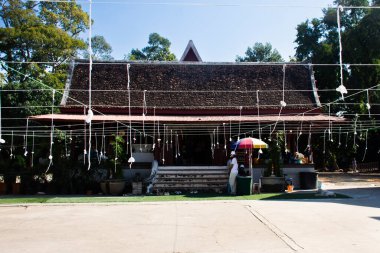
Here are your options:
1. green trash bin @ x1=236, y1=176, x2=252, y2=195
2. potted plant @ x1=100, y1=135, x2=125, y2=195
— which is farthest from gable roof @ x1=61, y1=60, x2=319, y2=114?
green trash bin @ x1=236, y1=176, x2=252, y2=195

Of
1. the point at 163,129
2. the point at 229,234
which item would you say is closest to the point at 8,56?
the point at 163,129

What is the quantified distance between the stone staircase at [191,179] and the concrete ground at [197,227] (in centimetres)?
383

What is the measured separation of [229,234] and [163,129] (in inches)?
472

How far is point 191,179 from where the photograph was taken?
1777cm

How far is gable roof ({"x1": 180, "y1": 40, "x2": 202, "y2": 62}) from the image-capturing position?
27.2 m

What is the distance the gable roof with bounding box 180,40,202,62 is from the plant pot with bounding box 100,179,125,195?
41.4 ft

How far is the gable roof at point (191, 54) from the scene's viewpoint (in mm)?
27172

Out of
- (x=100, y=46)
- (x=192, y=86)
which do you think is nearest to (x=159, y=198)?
(x=192, y=86)

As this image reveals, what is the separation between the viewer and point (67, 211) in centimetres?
1210

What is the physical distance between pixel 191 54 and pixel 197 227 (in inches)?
778

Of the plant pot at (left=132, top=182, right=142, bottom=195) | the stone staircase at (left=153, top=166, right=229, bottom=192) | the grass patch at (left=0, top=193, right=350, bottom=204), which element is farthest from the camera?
the stone staircase at (left=153, top=166, right=229, bottom=192)

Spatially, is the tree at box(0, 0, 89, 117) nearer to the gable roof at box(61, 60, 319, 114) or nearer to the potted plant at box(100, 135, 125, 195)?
the gable roof at box(61, 60, 319, 114)

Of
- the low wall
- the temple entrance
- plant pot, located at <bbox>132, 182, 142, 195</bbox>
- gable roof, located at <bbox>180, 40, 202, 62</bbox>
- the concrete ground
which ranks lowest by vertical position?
the concrete ground

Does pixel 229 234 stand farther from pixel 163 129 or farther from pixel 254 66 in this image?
pixel 254 66
